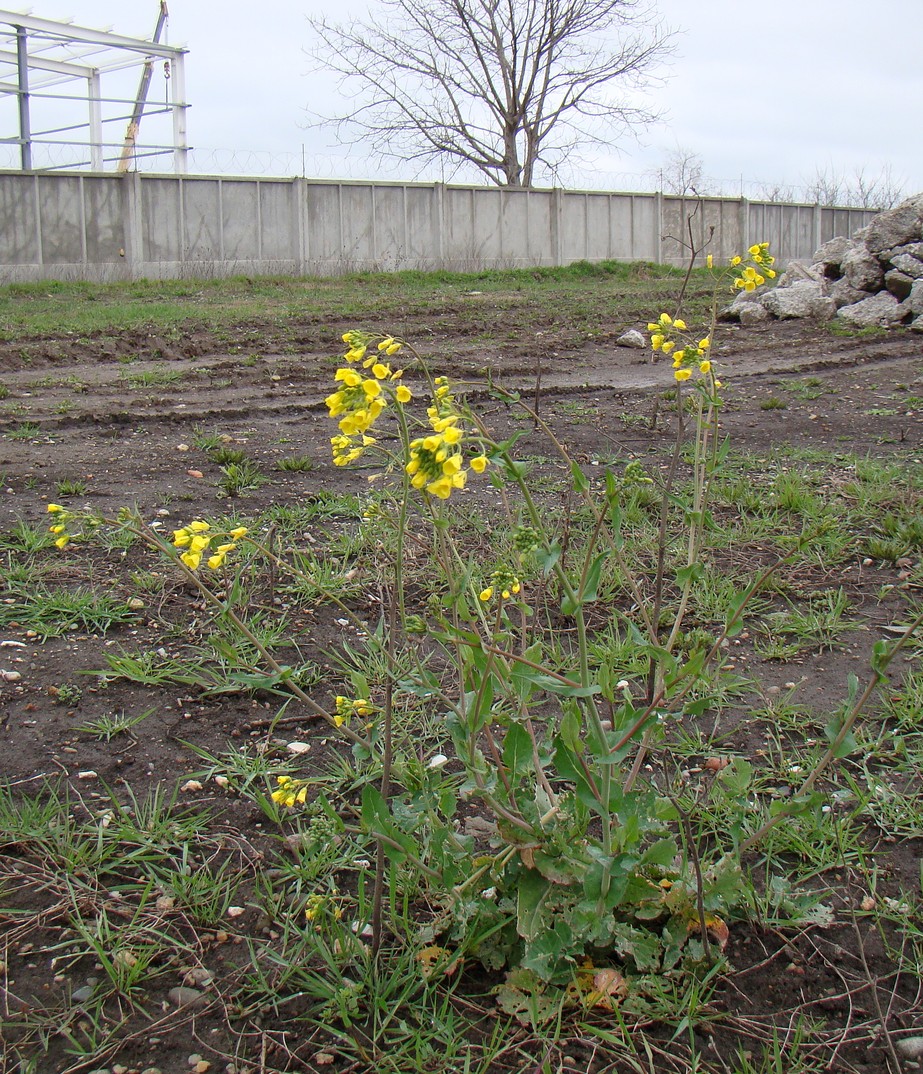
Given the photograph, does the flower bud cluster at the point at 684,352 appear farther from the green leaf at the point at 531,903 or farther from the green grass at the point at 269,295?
the green grass at the point at 269,295

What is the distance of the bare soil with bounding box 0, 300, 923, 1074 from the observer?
1.51m

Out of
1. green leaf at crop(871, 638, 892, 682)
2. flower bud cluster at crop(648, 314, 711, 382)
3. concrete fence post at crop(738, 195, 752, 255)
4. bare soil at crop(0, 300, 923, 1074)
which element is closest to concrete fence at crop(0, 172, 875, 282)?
concrete fence post at crop(738, 195, 752, 255)

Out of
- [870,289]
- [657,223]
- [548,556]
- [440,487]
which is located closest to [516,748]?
[548,556]

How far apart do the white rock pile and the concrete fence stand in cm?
385

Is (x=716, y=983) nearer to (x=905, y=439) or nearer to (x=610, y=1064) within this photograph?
(x=610, y=1064)

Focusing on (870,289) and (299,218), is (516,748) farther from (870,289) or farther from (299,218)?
(299,218)

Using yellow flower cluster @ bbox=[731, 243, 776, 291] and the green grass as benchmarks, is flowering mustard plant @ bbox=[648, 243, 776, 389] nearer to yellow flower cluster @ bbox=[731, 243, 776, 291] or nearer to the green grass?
yellow flower cluster @ bbox=[731, 243, 776, 291]

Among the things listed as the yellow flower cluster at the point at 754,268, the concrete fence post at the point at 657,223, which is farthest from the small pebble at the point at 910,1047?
the concrete fence post at the point at 657,223

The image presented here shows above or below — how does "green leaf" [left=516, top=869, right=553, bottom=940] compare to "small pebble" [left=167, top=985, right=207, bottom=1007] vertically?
above

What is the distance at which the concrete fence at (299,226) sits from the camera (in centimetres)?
1670

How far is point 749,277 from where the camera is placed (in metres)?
2.02

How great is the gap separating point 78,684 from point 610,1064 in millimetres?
1649

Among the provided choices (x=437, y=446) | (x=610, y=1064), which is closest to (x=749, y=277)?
(x=437, y=446)

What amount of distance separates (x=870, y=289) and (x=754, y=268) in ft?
33.3
